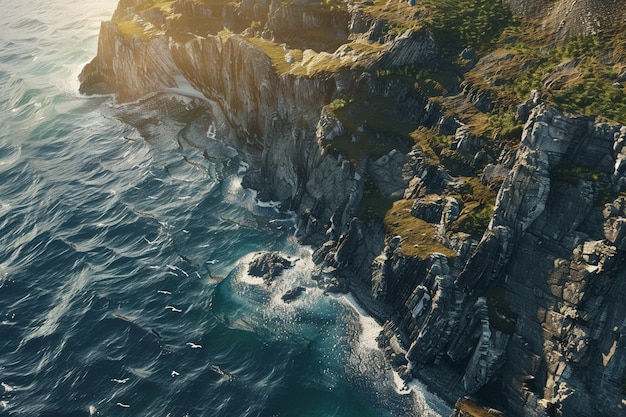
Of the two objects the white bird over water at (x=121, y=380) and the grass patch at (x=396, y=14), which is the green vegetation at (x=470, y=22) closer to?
the grass patch at (x=396, y=14)

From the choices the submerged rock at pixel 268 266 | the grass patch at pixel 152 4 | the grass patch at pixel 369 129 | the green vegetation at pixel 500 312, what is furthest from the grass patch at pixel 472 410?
the grass patch at pixel 152 4

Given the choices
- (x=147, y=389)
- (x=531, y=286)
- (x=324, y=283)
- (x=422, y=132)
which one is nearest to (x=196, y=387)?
(x=147, y=389)

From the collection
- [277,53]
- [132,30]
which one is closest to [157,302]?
[277,53]

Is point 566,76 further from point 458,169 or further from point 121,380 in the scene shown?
point 121,380

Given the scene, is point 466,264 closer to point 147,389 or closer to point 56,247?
point 147,389

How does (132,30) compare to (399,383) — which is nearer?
(399,383)

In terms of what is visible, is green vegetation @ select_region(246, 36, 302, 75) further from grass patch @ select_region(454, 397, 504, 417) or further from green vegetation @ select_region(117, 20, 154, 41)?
grass patch @ select_region(454, 397, 504, 417)
